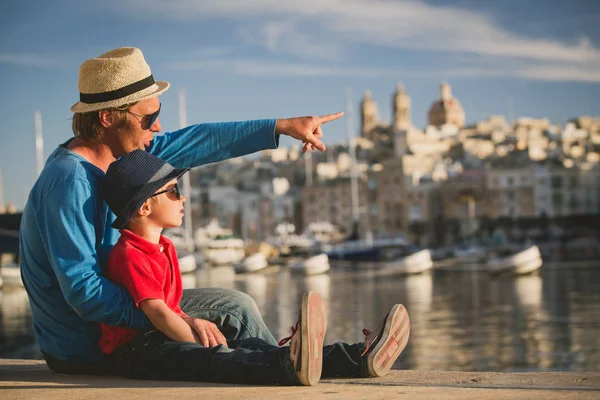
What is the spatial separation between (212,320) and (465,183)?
80.4m

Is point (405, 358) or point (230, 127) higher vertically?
point (230, 127)

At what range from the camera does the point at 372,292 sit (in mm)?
37219

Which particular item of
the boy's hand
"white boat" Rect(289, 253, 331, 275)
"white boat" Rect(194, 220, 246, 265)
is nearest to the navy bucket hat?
the boy's hand

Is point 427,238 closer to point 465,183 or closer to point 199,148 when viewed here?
point 465,183

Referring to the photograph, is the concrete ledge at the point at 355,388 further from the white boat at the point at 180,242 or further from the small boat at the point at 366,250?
the small boat at the point at 366,250

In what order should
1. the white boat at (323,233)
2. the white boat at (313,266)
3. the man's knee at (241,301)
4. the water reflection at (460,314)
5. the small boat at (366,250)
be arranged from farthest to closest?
the white boat at (323,233), the small boat at (366,250), the white boat at (313,266), the water reflection at (460,314), the man's knee at (241,301)

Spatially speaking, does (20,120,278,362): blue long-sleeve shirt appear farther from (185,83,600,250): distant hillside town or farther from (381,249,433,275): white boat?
(185,83,600,250): distant hillside town

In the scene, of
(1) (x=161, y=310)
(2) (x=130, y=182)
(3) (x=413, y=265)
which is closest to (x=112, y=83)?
(2) (x=130, y=182)

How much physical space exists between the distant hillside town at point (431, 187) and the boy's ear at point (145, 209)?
212ft

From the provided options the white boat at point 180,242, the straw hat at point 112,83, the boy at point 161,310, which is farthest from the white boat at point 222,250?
the boy at point 161,310

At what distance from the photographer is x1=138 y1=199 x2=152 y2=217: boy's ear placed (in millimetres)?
4094

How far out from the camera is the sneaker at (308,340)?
3715mm

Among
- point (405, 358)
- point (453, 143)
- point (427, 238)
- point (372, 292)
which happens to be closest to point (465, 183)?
point (427, 238)

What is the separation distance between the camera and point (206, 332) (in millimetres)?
4086
